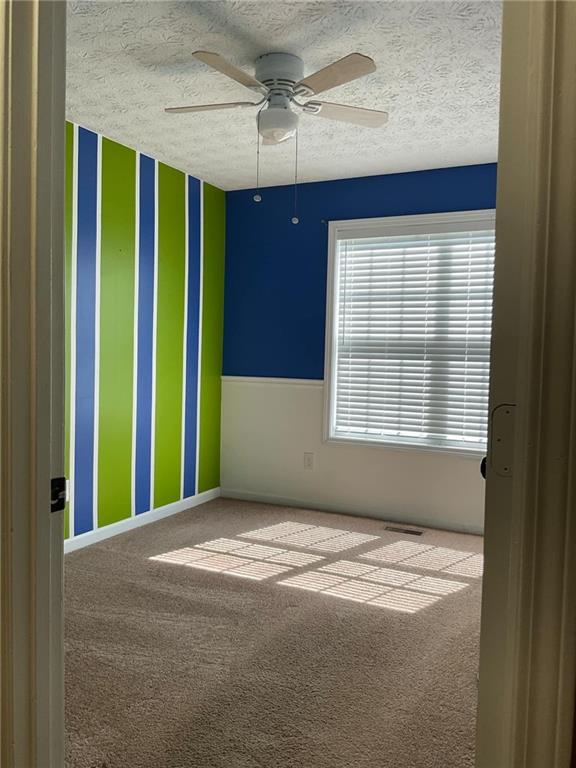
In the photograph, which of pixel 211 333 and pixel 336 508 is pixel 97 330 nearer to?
pixel 211 333

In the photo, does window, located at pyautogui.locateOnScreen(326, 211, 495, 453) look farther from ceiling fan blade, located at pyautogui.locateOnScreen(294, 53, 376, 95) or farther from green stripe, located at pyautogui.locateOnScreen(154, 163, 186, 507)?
ceiling fan blade, located at pyautogui.locateOnScreen(294, 53, 376, 95)

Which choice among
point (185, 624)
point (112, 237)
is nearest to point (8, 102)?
point (185, 624)

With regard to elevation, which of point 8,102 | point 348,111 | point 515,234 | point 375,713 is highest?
point 348,111

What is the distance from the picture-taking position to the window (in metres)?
4.43

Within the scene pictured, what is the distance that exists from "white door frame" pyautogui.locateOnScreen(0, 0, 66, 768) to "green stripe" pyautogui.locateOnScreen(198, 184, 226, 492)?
154 inches

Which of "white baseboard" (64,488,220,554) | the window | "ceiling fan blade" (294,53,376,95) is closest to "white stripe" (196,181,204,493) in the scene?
"white baseboard" (64,488,220,554)

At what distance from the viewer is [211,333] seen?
5215 mm

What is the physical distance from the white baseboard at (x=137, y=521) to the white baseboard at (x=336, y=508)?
219 mm

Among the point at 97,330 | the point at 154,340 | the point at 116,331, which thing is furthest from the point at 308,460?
the point at 97,330

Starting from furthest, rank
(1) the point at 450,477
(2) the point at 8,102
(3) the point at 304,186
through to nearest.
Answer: (3) the point at 304,186 < (1) the point at 450,477 < (2) the point at 8,102

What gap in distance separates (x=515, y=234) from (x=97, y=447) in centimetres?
365

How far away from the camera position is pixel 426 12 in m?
2.40

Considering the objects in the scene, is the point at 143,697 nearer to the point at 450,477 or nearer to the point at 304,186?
the point at 450,477

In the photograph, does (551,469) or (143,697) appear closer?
(551,469)
